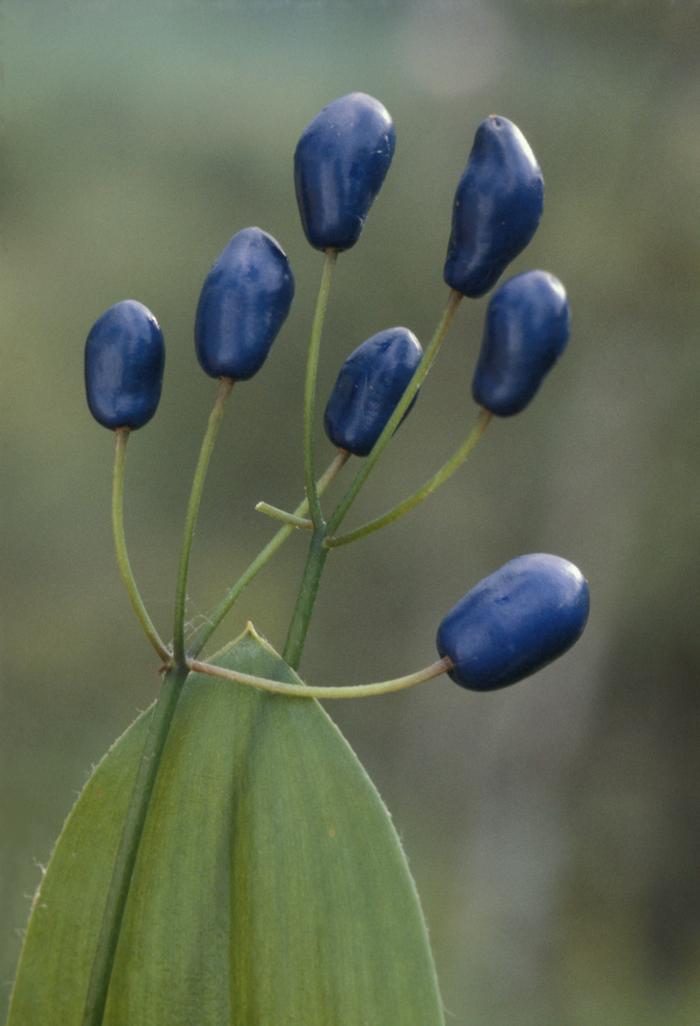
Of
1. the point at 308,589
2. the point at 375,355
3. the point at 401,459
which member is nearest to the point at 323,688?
the point at 308,589

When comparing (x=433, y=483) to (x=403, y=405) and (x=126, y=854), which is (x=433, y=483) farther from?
(x=126, y=854)

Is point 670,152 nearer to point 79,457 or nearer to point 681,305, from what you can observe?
point 681,305

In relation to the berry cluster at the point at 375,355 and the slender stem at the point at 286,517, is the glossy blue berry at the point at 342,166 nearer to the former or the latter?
the berry cluster at the point at 375,355

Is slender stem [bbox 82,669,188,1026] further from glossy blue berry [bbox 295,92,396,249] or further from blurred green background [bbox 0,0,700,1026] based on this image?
blurred green background [bbox 0,0,700,1026]

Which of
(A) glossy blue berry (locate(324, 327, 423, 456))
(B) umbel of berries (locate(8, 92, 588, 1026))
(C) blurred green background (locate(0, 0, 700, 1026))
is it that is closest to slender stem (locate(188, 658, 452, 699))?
(B) umbel of berries (locate(8, 92, 588, 1026))

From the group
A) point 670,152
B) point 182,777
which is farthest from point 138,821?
point 670,152

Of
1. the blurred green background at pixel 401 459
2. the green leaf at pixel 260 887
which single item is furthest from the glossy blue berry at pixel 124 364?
the blurred green background at pixel 401 459
